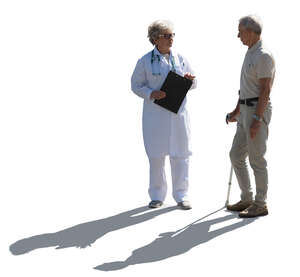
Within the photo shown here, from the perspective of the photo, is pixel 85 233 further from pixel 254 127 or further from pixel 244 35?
pixel 244 35

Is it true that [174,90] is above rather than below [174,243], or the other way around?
above

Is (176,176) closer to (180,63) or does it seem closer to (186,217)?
(186,217)

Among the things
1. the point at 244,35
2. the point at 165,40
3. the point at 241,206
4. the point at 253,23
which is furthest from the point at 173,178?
the point at 253,23

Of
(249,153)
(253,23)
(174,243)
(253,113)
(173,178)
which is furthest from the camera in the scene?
(173,178)

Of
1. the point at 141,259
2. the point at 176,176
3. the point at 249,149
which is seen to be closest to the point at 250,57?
the point at 249,149

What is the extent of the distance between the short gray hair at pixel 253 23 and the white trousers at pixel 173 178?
1.63m

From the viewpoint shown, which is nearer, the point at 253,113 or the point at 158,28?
the point at 253,113

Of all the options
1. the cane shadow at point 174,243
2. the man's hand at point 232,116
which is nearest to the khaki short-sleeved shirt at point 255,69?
the man's hand at point 232,116

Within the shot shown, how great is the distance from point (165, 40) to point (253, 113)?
1.18 m

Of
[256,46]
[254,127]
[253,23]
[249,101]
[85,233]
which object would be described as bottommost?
[85,233]

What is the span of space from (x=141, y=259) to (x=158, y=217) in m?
1.08

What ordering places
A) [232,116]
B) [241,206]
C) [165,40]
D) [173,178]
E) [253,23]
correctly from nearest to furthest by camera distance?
[253,23] → [165,40] → [232,116] → [241,206] → [173,178]

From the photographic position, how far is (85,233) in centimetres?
617

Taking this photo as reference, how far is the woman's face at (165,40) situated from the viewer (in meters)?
6.36
